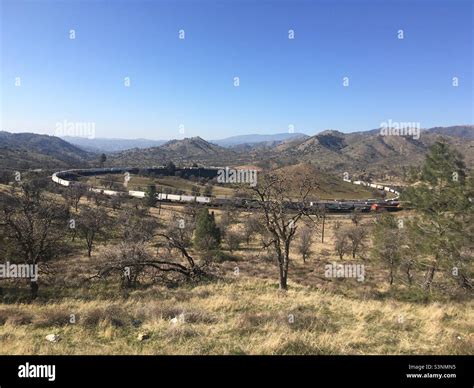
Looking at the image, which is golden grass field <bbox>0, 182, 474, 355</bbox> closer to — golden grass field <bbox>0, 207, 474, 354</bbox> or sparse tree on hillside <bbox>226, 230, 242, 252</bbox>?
golden grass field <bbox>0, 207, 474, 354</bbox>

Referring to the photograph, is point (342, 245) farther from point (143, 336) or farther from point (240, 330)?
point (143, 336)

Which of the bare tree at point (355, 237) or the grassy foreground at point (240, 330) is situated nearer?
the grassy foreground at point (240, 330)

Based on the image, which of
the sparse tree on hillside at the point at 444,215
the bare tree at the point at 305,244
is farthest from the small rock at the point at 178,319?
the bare tree at the point at 305,244

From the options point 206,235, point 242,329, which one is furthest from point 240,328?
point 206,235

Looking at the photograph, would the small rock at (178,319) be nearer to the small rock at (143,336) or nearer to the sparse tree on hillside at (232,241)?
the small rock at (143,336)

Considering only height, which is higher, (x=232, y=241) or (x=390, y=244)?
(x=390, y=244)

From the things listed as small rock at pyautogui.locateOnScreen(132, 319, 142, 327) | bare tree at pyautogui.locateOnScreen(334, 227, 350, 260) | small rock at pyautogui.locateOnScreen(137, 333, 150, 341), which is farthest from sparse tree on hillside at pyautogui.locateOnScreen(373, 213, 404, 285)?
small rock at pyautogui.locateOnScreen(137, 333, 150, 341)

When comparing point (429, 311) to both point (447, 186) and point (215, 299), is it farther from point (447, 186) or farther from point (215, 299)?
point (447, 186)
